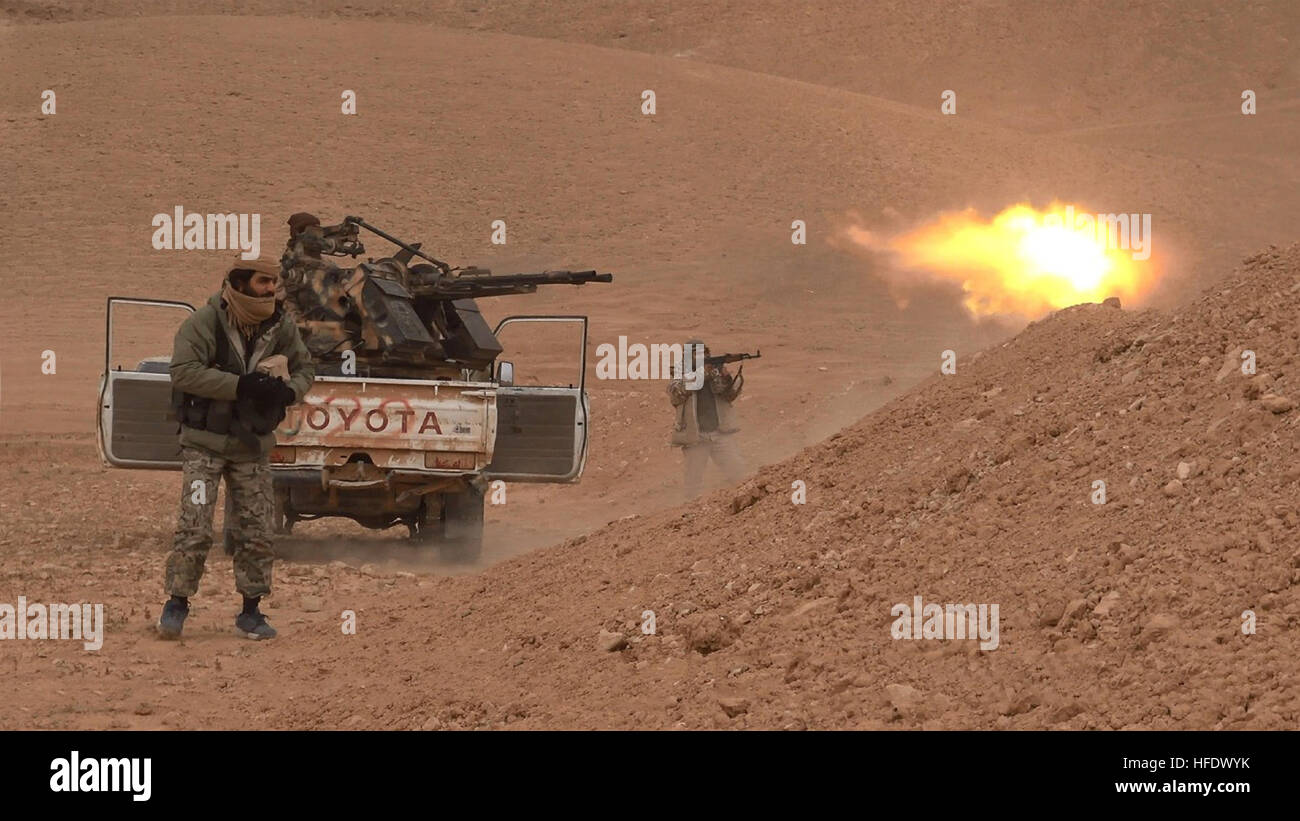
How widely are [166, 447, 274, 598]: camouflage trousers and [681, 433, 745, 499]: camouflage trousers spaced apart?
7077 mm

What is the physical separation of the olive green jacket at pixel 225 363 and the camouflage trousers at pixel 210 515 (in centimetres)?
8

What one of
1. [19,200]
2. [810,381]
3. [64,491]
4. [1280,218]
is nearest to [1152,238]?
[1280,218]

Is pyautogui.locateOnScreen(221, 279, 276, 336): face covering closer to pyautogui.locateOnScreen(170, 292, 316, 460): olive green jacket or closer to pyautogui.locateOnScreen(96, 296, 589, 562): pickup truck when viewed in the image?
pyautogui.locateOnScreen(170, 292, 316, 460): olive green jacket

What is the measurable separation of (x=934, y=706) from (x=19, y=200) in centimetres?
3034

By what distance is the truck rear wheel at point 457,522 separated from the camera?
569 inches

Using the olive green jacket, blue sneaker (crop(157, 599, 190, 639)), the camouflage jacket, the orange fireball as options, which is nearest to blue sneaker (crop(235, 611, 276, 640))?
blue sneaker (crop(157, 599, 190, 639))

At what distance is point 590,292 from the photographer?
3095 centimetres

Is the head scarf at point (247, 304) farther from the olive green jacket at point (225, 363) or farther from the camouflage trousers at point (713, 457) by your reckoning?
the camouflage trousers at point (713, 457)

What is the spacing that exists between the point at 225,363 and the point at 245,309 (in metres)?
0.29

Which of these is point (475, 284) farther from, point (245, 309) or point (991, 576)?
point (991, 576)

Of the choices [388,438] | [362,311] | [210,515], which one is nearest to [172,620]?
[210,515]

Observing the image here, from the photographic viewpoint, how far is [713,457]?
1655 cm

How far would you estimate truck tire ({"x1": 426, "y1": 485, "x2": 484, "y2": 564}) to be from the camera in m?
14.5

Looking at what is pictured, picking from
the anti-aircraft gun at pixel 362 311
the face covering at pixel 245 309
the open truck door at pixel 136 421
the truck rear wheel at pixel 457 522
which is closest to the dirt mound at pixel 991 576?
the face covering at pixel 245 309
